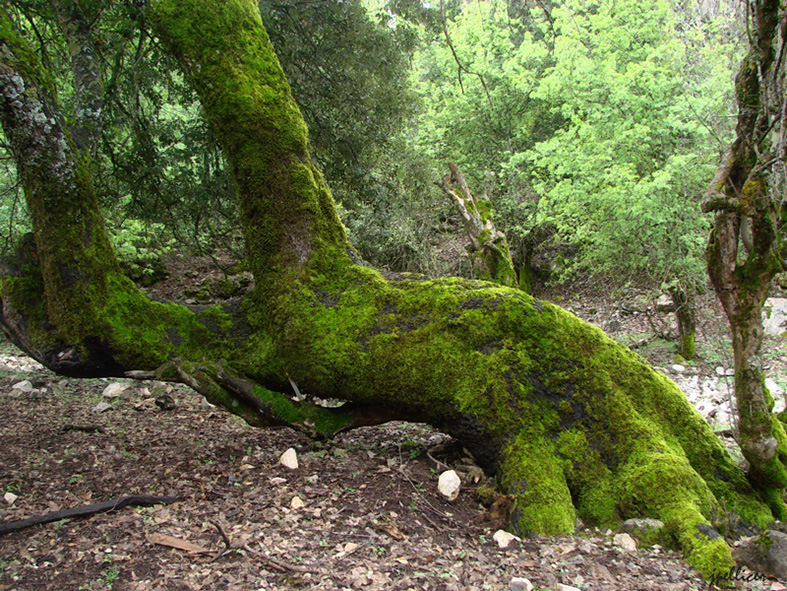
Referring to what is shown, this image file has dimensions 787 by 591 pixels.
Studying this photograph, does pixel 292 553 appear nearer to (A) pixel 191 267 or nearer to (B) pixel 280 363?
(B) pixel 280 363

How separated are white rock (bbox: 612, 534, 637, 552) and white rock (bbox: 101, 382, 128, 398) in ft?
21.3

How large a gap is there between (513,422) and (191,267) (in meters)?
11.6

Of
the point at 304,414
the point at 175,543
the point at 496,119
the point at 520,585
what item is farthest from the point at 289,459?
the point at 496,119

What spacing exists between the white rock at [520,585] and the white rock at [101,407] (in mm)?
5423

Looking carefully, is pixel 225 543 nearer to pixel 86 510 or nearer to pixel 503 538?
pixel 86 510

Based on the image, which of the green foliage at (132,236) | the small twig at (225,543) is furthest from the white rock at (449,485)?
the green foliage at (132,236)

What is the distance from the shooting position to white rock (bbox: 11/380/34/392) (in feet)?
22.7

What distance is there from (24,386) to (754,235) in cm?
855

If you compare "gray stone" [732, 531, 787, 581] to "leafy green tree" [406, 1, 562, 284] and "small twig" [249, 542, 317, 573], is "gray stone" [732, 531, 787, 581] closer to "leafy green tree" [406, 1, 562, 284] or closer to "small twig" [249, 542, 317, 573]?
"small twig" [249, 542, 317, 573]

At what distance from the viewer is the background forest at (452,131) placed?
7.03m

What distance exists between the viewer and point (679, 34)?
1160 centimetres

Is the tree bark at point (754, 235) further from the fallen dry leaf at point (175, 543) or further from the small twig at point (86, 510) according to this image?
the small twig at point (86, 510)

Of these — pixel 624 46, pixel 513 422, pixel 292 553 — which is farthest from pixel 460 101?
pixel 292 553

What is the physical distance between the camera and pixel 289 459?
4309mm
